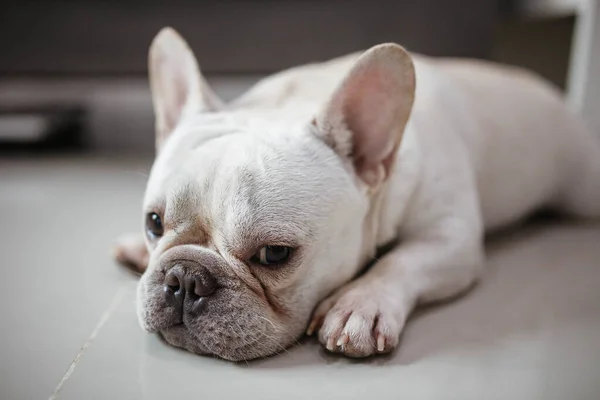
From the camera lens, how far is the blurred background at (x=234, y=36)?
2420 millimetres

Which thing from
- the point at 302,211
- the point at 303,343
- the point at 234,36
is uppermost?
the point at 302,211

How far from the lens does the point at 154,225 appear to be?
1.08 meters

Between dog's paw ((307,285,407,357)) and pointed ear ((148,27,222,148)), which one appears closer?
dog's paw ((307,285,407,357))

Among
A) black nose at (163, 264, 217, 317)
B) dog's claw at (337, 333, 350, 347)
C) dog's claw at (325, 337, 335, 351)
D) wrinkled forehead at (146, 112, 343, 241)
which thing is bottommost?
dog's claw at (325, 337, 335, 351)

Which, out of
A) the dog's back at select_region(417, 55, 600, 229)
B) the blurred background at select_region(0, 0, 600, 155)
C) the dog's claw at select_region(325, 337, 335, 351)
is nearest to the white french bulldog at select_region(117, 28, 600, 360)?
the dog's claw at select_region(325, 337, 335, 351)

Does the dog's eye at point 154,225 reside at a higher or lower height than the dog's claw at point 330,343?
higher

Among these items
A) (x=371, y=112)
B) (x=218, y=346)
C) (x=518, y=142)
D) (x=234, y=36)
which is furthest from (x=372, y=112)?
(x=234, y=36)

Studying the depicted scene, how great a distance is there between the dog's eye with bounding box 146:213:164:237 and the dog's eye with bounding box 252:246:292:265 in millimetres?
186

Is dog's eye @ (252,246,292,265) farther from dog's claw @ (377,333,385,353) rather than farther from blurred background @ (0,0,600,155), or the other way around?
blurred background @ (0,0,600,155)

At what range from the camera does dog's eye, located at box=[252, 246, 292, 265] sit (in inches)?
38.4

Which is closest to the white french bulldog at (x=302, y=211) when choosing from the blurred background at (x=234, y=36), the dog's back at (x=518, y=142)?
the dog's back at (x=518, y=142)

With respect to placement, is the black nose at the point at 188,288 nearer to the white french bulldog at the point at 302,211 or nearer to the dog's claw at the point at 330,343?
the white french bulldog at the point at 302,211

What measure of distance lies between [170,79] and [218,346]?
59cm

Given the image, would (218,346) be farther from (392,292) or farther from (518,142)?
(518,142)
